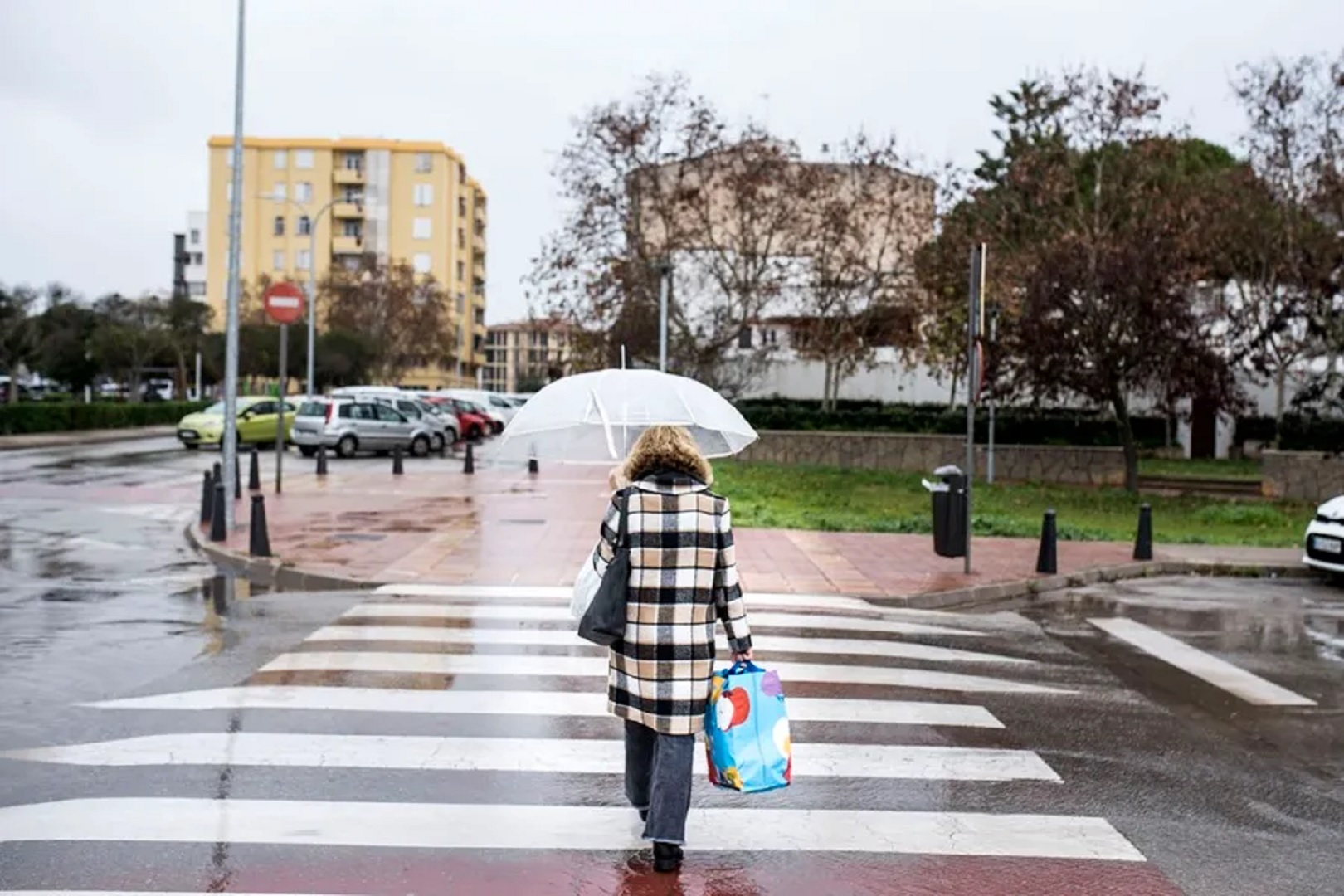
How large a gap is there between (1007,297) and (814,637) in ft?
85.4

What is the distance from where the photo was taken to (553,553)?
1539cm

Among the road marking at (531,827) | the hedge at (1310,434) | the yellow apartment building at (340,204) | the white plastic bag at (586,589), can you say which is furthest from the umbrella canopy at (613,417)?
the yellow apartment building at (340,204)

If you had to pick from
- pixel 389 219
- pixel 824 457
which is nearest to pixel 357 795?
pixel 824 457

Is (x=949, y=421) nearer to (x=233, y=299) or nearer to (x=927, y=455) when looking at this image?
(x=927, y=455)

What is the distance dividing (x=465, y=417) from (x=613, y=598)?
4197 centimetres

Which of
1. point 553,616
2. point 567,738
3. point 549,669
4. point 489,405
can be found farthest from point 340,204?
point 567,738

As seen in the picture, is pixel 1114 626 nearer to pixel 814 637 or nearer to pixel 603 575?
pixel 814 637

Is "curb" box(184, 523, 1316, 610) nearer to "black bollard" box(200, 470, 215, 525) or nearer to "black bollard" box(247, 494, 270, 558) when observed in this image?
"black bollard" box(247, 494, 270, 558)

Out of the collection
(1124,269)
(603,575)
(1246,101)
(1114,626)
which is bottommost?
(1114,626)

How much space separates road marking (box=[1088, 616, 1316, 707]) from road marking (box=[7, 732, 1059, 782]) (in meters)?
2.72

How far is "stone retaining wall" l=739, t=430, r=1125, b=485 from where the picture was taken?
30.2m

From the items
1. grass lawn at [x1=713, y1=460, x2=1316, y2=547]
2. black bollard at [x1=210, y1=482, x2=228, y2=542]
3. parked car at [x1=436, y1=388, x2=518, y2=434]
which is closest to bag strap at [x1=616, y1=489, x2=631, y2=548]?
black bollard at [x1=210, y1=482, x2=228, y2=542]

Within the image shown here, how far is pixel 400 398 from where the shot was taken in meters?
39.3

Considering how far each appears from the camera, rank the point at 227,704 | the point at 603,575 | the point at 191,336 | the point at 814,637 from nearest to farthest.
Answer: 1. the point at 603,575
2. the point at 227,704
3. the point at 814,637
4. the point at 191,336
